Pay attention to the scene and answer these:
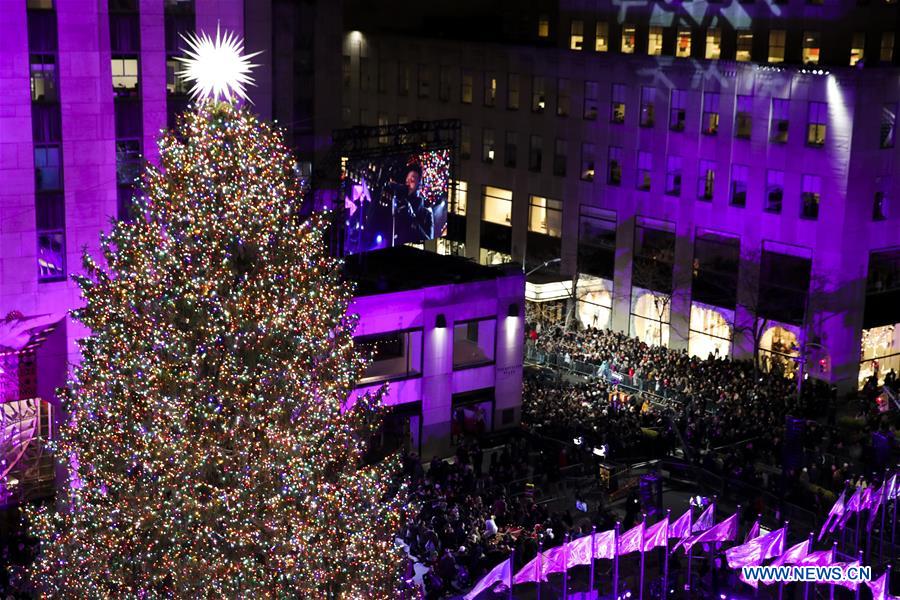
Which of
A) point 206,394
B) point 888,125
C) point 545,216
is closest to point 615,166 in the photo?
point 545,216

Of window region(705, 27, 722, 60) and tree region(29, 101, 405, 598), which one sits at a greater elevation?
window region(705, 27, 722, 60)

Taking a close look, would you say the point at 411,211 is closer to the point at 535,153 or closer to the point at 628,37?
the point at 535,153

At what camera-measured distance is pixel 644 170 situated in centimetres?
6656

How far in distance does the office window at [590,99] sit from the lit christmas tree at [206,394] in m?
48.7

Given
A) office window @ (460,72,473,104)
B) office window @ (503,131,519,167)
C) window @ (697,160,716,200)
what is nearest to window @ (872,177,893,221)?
window @ (697,160,716,200)

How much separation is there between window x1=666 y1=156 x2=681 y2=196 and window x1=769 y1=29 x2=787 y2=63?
23.6 feet

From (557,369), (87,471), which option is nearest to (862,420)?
(557,369)

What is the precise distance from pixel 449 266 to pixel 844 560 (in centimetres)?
2522

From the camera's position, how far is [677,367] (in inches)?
2205

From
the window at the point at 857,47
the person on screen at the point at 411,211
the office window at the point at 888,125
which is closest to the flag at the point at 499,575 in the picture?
the person on screen at the point at 411,211

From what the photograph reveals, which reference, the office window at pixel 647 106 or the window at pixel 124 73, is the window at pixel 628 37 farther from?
the window at pixel 124 73

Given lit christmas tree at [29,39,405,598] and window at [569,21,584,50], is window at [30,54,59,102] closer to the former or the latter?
lit christmas tree at [29,39,405,598]

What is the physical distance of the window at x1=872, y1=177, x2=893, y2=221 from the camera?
192ft

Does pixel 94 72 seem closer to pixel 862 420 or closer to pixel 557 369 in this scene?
pixel 557 369
